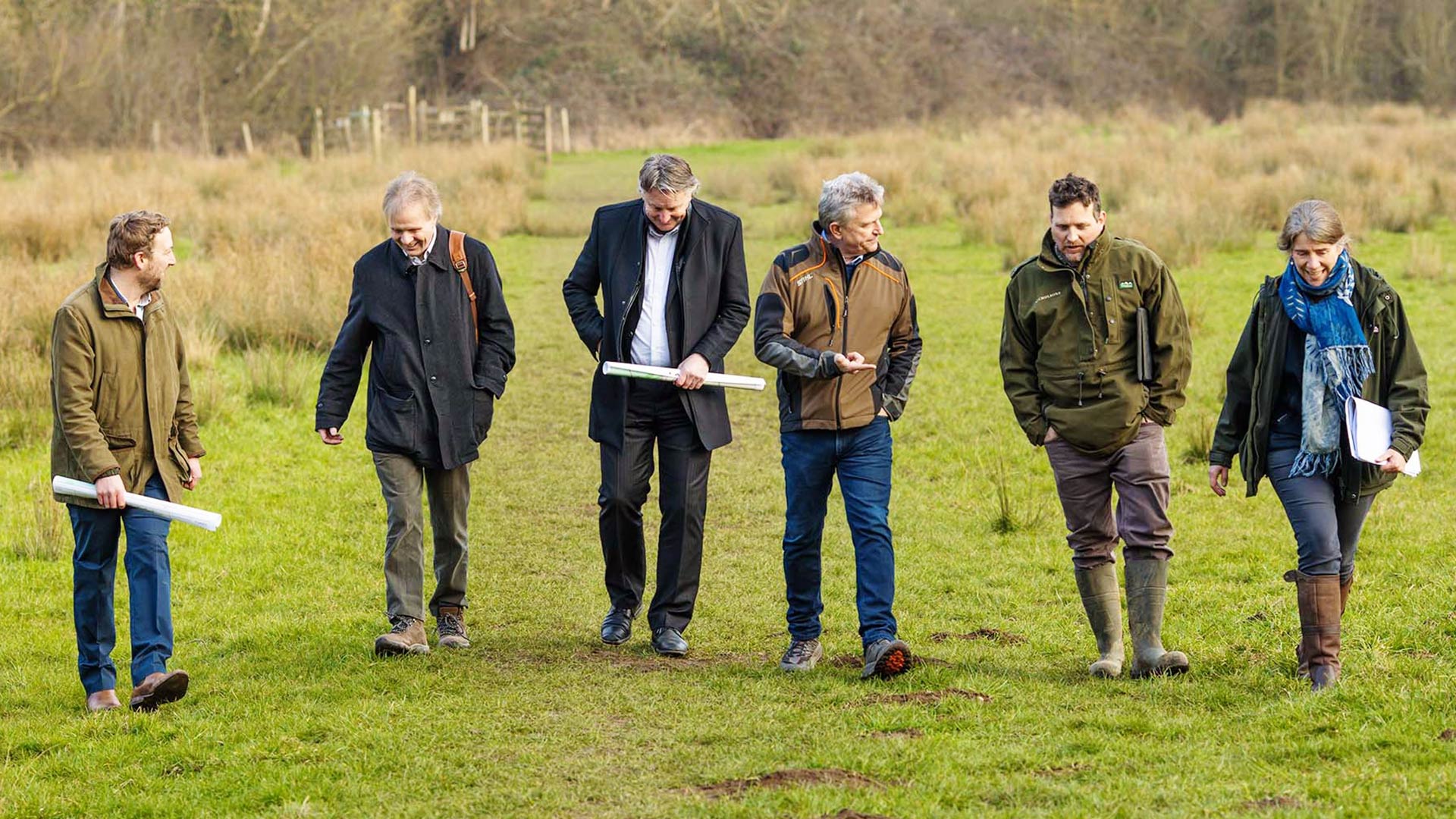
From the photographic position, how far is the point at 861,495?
6.21 meters

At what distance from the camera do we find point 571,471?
1074cm

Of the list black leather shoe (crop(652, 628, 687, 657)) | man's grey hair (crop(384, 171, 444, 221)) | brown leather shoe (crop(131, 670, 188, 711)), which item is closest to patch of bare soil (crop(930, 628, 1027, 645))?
black leather shoe (crop(652, 628, 687, 657))

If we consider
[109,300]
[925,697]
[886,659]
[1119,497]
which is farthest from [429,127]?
[925,697]

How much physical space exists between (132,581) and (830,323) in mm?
2773

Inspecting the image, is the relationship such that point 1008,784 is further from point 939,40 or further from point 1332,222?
point 939,40

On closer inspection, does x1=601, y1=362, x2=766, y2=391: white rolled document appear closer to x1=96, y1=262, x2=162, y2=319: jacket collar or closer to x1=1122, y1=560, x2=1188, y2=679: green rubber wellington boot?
x1=1122, y1=560, x2=1188, y2=679: green rubber wellington boot

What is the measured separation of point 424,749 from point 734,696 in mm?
1211

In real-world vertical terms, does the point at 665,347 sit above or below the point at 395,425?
above

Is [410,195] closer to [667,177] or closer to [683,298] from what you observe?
[667,177]

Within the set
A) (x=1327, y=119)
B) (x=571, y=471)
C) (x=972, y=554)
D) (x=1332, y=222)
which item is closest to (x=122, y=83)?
(x=1327, y=119)

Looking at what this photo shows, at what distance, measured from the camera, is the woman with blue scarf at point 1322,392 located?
5562 mm

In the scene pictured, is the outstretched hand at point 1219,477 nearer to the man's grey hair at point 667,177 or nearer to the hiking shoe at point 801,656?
the hiking shoe at point 801,656

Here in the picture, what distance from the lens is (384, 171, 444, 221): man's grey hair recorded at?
6350 millimetres

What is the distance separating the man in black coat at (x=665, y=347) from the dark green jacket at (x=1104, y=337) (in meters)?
1.23
